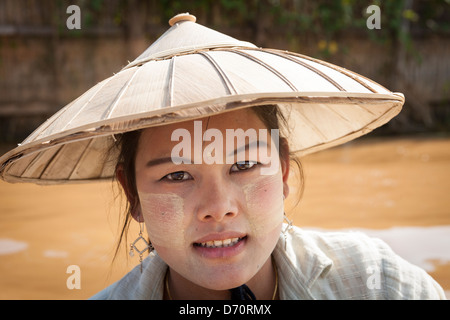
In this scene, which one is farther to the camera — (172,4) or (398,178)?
(172,4)

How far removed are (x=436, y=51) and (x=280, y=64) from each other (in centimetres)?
829

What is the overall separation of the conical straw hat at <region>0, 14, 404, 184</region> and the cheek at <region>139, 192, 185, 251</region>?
26 centimetres

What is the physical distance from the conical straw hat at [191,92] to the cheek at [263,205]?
0.29m

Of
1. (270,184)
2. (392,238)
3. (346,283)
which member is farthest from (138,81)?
(392,238)

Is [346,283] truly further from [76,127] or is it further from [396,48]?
[396,48]

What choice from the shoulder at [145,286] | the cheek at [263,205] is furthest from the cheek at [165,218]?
the shoulder at [145,286]

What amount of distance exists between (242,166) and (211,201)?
6.7 inches

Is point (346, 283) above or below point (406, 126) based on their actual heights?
below

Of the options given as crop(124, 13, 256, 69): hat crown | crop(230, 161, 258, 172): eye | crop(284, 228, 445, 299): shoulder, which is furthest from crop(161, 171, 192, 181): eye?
crop(284, 228, 445, 299): shoulder

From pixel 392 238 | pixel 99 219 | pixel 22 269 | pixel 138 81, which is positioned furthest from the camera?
pixel 99 219

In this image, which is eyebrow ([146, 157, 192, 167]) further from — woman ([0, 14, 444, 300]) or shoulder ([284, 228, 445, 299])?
shoulder ([284, 228, 445, 299])

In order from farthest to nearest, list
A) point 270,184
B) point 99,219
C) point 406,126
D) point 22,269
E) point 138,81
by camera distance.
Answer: point 406,126, point 99,219, point 22,269, point 270,184, point 138,81

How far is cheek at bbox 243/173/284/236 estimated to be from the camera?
5.09 feet

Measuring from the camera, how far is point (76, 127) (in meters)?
1.24
